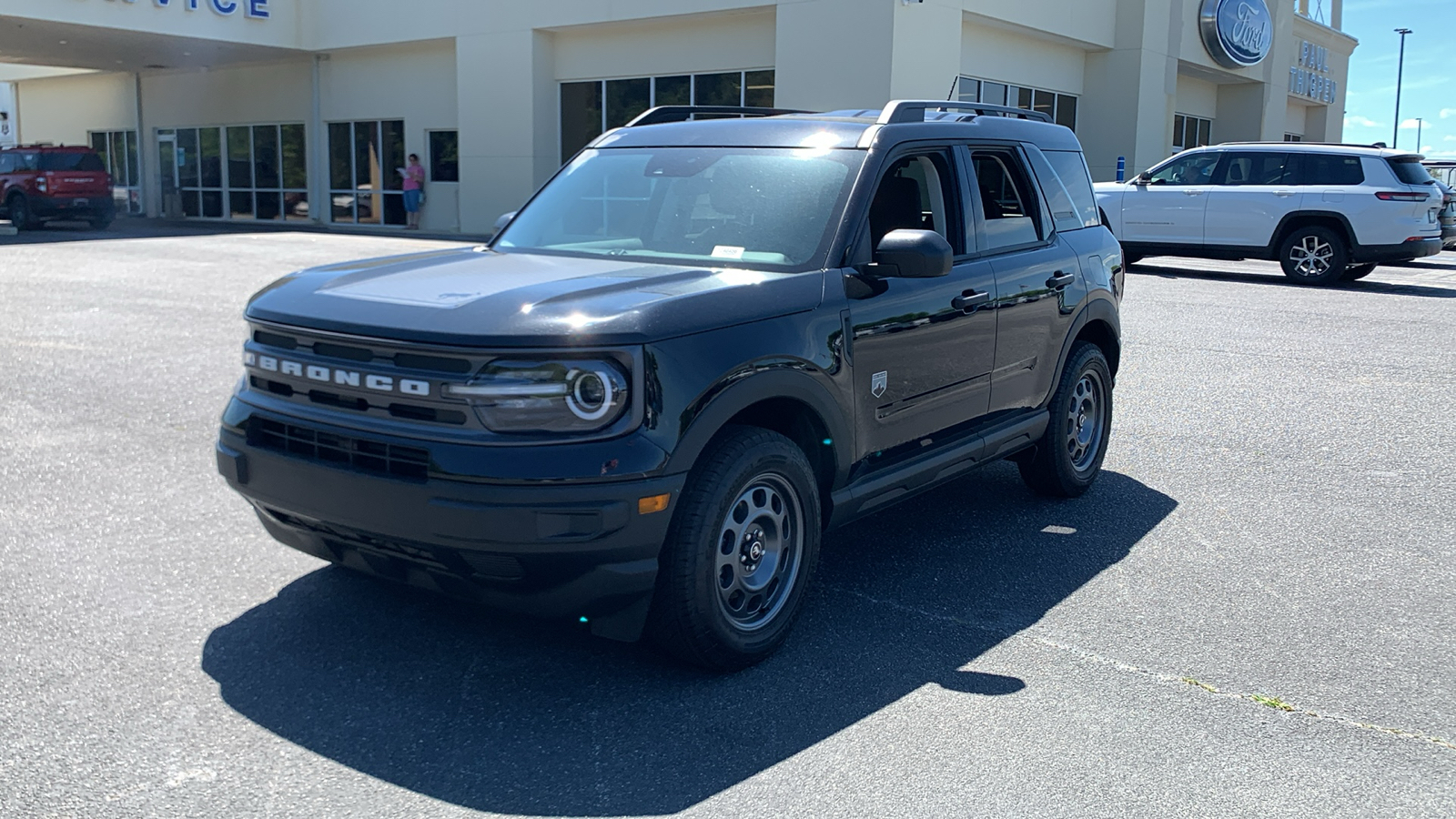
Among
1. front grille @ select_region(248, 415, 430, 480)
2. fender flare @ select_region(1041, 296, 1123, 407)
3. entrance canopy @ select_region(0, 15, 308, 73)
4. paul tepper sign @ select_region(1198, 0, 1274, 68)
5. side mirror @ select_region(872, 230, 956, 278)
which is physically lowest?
front grille @ select_region(248, 415, 430, 480)

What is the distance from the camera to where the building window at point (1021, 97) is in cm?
2605

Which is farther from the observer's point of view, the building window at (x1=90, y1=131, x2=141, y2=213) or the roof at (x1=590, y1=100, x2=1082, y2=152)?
the building window at (x1=90, y1=131, x2=141, y2=213)

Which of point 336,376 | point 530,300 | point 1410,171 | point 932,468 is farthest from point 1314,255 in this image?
point 336,376

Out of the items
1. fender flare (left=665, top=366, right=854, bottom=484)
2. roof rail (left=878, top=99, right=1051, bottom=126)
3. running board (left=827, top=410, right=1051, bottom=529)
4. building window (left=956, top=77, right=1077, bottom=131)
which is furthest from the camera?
building window (left=956, top=77, right=1077, bottom=131)

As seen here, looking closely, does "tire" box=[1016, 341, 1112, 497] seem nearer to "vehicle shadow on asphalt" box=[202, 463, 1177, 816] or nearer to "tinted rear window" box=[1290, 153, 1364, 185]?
"vehicle shadow on asphalt" box=[202, 463, 1177, 816]

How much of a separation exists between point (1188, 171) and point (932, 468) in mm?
15767

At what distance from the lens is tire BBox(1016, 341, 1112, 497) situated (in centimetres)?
615

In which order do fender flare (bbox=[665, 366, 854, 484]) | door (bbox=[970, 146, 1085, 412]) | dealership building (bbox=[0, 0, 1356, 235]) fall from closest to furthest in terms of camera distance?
fender flare (bbox=[665, 366, 854, 484]) < door (bbox=[970, 146, 1085, 412]) < dealership building (bbox=[0, 0, 1356, 235])

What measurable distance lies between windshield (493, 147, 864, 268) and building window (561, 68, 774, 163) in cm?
1988

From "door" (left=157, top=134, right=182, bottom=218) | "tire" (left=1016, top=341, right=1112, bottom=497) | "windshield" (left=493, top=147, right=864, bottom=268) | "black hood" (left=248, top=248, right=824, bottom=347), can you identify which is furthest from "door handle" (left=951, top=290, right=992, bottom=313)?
"door" (left=157, top=134, right=182, bottom=218)

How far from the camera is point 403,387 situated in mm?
3779

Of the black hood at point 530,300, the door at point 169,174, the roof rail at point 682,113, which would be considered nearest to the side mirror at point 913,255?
the black hood at point 530,300

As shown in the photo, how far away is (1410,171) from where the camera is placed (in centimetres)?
1764

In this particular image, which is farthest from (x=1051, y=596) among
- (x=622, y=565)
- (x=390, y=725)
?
(x=390, y=725)
